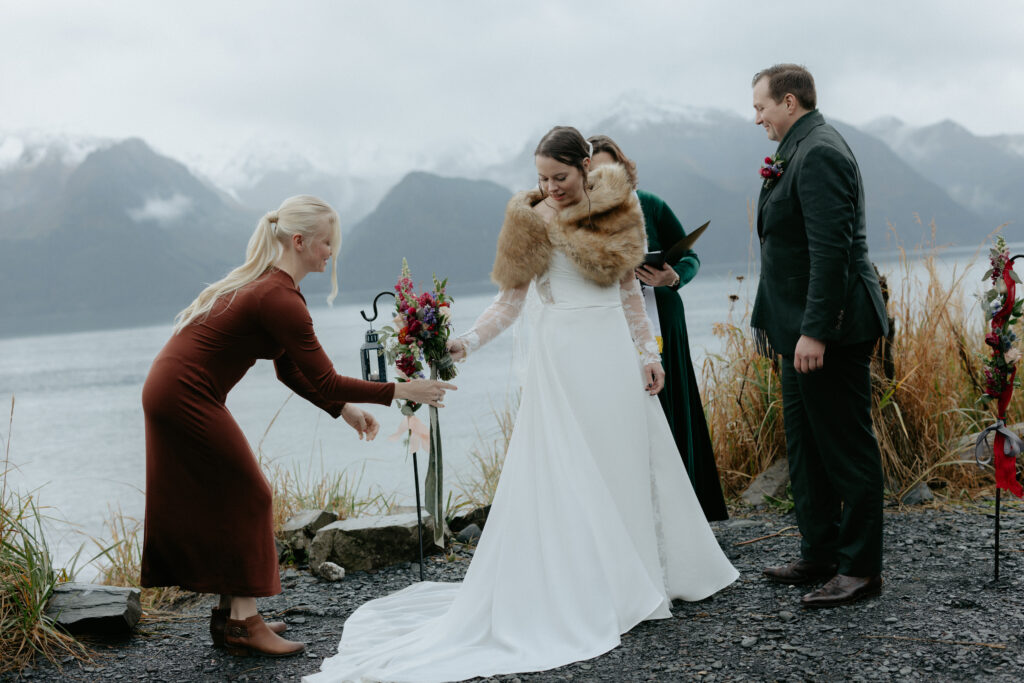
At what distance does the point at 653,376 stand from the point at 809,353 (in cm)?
70

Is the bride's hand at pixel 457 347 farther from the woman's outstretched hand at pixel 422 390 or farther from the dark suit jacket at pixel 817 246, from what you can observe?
the dark suit jacket at pixel 817 246

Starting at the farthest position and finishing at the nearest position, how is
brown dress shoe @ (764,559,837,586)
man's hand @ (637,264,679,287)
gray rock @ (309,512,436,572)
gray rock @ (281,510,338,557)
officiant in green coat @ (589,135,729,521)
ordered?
gray rock @ (281,510,338,557) → gray rock @ (309,512,436,572) → officiant in green coat @ (589,135,729,521) → man's hand @ (637,264,679,287) → brown dress shoe @ (764,559,837,586)

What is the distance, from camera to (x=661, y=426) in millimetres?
3705

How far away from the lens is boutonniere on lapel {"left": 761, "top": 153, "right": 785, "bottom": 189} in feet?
11.5

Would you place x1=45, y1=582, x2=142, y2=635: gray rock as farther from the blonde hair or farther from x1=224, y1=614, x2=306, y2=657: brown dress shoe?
the blonde hair

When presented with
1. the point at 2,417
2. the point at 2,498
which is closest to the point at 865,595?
the point at 2,498

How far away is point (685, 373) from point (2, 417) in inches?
739

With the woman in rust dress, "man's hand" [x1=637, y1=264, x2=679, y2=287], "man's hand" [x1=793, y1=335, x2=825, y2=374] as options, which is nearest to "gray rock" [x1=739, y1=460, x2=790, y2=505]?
"man's hand" [x1=637, y1=264, x2=679, y2=287]

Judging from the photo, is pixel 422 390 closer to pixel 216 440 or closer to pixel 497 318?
pixel 497 318

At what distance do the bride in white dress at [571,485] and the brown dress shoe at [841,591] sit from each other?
41cm

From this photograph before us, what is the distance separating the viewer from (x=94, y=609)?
3.67 meters

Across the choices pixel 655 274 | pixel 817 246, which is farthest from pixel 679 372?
pixel 817 246

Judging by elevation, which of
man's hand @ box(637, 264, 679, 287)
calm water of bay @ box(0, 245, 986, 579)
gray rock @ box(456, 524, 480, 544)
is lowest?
calm water of bay @ box(0, 245, 986, 579)

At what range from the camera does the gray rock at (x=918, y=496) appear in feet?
16.5
